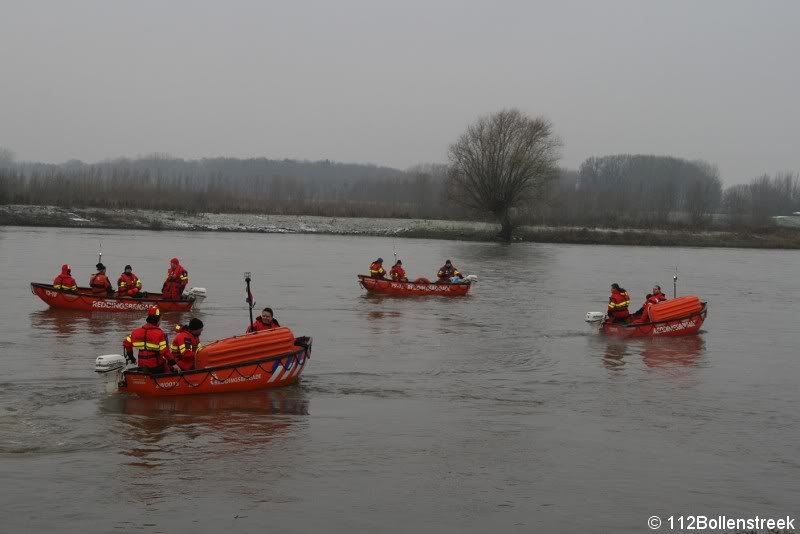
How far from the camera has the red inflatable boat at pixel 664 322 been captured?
23.3 m

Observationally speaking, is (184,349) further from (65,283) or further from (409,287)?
(409,287)

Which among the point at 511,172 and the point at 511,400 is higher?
the point at 511,172

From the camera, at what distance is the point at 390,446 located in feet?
41.9

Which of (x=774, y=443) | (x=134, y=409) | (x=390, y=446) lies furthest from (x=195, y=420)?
(x=774, y=443)

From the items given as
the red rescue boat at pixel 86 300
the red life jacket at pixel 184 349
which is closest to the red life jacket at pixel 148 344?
the red life jacket at pixel 184 349

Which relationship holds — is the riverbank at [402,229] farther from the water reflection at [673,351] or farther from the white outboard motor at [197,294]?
the water reflection at [673,351]

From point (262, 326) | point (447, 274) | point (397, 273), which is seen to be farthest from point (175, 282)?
point (447, 274)

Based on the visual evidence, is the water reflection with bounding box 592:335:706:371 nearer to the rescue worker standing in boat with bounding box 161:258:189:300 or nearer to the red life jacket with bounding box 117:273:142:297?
the rescue worker standing in boat with bounding box 161:258:189:300

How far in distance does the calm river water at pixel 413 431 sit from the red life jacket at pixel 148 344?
70 cm

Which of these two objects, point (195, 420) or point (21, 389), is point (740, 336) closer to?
point (195, 420)

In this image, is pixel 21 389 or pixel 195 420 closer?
pixel 195 420

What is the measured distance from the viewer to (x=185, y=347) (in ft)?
49.0

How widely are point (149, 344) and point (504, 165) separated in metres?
62.6

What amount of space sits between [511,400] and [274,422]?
4520mm
